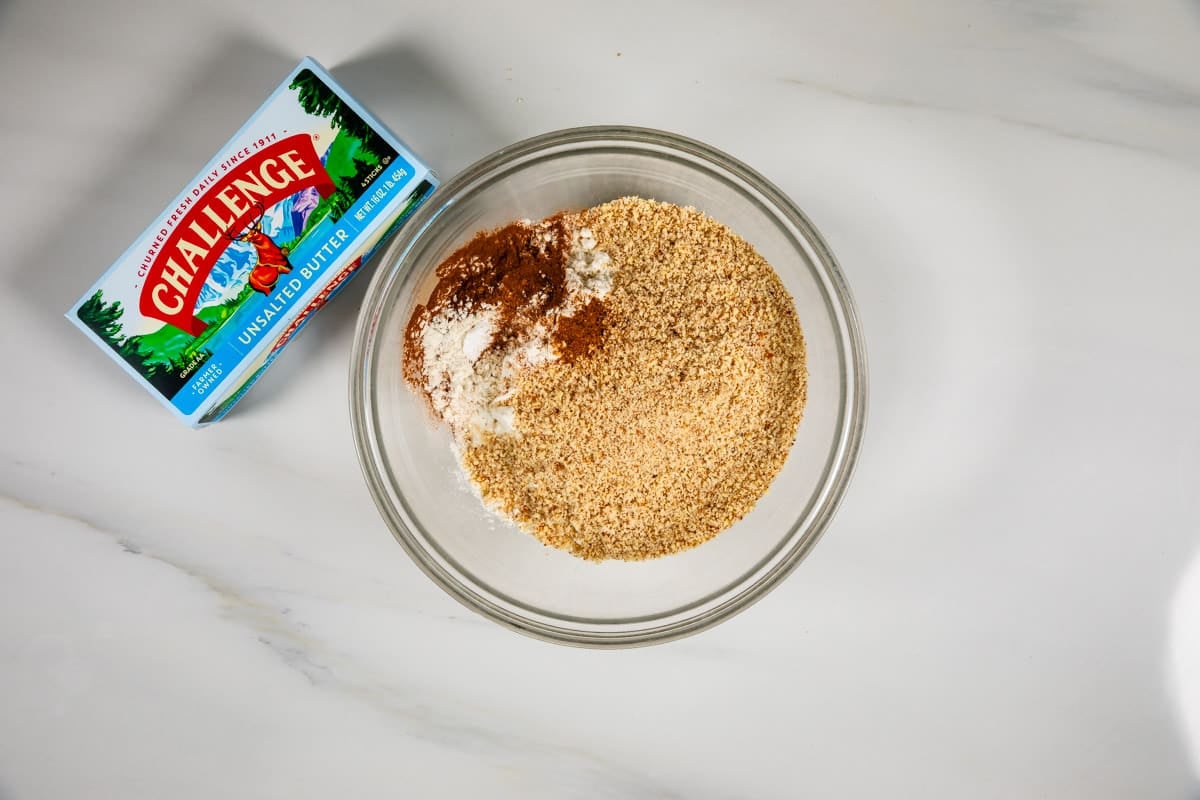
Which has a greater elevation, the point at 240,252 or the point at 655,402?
the point at 655,402

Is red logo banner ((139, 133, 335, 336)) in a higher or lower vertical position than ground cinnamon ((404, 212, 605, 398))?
lower

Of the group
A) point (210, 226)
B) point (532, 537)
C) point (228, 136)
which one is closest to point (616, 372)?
point (532, 537)

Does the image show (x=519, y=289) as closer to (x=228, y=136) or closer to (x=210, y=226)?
(x=210, y=226)

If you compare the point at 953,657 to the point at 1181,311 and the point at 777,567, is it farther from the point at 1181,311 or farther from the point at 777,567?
the point at 1181,311

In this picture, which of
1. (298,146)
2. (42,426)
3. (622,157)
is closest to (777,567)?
(622,157)

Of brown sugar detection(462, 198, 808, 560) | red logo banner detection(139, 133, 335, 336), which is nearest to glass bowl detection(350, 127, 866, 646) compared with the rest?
brown sugar detection(462, 198, 808, 560)

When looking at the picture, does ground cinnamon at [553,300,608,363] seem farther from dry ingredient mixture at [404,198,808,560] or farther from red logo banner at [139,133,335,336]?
red logo banner at [139,133,335,336]
